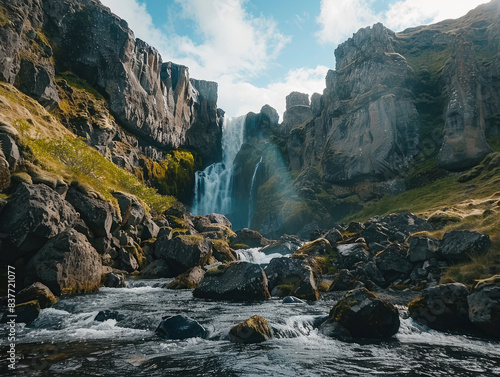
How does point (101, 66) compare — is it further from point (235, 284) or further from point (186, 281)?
point (235, 284)

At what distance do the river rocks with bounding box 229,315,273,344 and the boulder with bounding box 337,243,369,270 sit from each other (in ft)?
59.9

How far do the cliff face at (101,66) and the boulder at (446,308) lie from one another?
201 ft

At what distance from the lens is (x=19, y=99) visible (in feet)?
150

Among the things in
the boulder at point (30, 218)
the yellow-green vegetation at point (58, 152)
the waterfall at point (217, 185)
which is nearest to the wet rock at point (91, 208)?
the yellow-green vegetation at point (58, 152)

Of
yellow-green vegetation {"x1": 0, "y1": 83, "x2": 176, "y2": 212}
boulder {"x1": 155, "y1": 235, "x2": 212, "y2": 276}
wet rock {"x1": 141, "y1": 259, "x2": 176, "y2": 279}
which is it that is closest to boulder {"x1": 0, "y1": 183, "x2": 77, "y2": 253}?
yellow-green vegetation {"x1": 0, "y1": 83, "x2": 176, "y2": 212}

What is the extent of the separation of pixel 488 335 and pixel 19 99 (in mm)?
59656

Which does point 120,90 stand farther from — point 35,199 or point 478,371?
point 478,371

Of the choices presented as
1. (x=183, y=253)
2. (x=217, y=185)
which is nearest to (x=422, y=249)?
(x=183, y=253)

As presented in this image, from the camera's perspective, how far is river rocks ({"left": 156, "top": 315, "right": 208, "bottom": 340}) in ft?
37.6

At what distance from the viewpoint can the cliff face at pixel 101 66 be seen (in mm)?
52719

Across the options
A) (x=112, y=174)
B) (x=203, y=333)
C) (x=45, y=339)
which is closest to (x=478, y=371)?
(x=203, y=333)

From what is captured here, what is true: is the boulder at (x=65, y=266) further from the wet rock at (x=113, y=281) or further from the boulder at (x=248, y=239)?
the boulder at (x=248, y=239)

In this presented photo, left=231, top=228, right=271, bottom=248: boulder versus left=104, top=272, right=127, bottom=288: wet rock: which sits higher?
left=231, top=228, right=271, bottom=248: boulder

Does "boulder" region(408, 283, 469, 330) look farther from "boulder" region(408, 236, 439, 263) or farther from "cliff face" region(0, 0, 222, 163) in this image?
"cliff face" region(0, 0, 222, 163)
